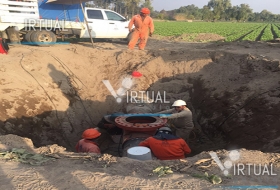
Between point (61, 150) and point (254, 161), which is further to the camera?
point (61, 150)

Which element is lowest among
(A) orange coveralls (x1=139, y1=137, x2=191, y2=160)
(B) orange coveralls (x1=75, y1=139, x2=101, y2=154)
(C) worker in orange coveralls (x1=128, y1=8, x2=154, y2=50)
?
(B) orange coveralls (x1=75, y1=139, x2=101, y2=154)

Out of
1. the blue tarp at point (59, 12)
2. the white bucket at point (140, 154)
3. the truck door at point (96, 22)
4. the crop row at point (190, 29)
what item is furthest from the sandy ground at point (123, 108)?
the crop row at point (190, 29)

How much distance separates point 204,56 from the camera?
9172 mm

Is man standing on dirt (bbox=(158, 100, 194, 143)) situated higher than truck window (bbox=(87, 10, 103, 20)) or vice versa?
truck window (bbox=(87, 10, 103, 20))

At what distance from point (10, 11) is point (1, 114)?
7323 mm

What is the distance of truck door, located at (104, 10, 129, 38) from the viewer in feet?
49.4

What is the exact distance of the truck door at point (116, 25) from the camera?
15.1 metres

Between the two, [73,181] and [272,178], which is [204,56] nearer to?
[272,178]

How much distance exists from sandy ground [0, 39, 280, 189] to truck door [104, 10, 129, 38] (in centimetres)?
531

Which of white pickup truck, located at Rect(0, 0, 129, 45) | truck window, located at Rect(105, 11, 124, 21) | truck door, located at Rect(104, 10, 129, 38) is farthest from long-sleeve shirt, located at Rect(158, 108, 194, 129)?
truck window, located at Rect(105, 11, 124, 21)

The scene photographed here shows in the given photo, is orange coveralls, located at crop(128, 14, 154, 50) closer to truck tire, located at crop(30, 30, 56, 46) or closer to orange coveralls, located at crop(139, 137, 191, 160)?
truck tire, located at crop(30, 30, 56, 46)

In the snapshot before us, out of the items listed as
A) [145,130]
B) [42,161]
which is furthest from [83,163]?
[145,130]

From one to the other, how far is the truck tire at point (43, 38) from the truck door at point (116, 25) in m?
3.39

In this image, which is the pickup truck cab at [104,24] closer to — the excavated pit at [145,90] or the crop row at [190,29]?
the excavated pit at [145,90]
